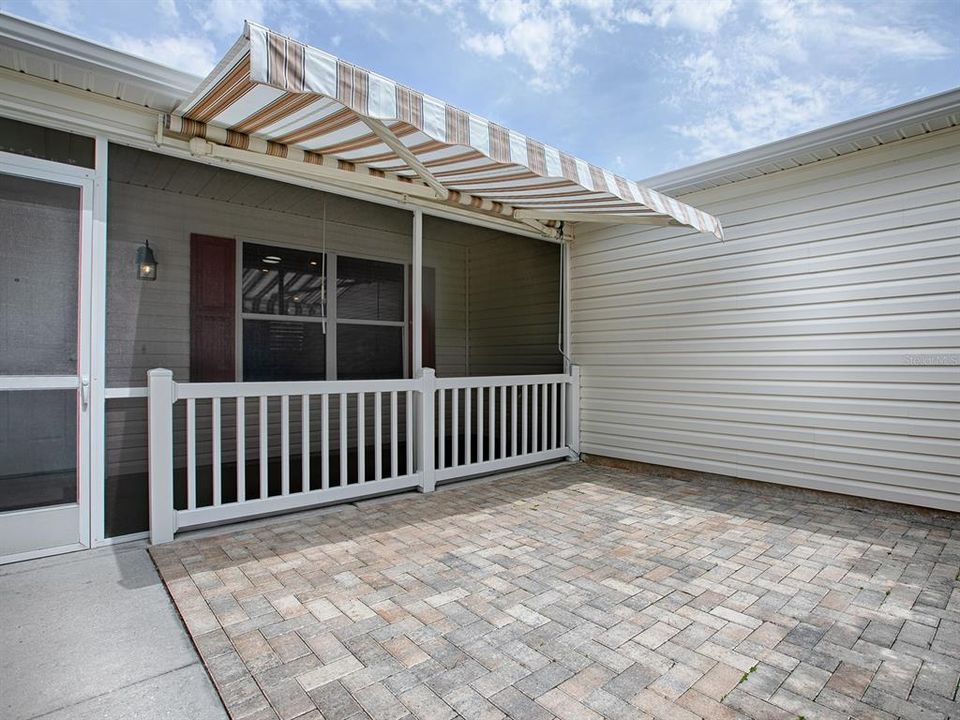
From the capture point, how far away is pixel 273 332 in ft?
12.2

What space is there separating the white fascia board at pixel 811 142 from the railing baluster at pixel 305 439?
142 inches

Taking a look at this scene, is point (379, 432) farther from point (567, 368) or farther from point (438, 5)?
point (438, 5)

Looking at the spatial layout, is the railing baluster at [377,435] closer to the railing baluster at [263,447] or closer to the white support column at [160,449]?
the railing baluster at [263,447]

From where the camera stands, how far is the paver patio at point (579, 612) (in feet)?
5.66

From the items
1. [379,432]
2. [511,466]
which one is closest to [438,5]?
[379,432]

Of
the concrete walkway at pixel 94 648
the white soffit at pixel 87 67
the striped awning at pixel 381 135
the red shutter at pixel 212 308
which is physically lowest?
the concrete walkway at pixel 94 648

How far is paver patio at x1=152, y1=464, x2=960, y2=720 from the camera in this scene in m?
1.72

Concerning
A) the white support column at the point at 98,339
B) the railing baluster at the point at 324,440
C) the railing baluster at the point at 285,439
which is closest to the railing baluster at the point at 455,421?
the railing baluster at the point at 324,440

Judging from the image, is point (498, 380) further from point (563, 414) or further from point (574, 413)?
point (574, 413)

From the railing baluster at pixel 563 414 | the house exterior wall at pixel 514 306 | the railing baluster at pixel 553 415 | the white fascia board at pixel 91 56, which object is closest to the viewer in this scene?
the white fascia board at pixel 91 56

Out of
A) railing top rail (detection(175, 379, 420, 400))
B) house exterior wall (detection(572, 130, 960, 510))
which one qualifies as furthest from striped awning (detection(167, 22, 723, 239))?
railing top rail (detection(175, 379, 420, 400))

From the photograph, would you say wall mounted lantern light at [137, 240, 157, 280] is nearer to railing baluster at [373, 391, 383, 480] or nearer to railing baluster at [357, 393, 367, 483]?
railing baluster at [357, 393, 367, 483]

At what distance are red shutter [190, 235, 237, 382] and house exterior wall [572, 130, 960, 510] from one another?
3826 mm

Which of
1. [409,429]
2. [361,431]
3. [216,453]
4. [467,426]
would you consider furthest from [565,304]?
[216,453]
